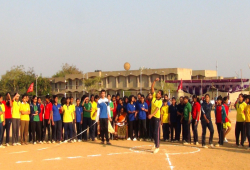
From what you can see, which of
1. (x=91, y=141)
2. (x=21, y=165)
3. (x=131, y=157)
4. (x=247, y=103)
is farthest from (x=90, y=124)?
(x=247, y=103)

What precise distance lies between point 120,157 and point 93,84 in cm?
5802

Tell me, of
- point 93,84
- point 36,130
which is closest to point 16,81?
point 93,84

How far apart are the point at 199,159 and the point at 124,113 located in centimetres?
570

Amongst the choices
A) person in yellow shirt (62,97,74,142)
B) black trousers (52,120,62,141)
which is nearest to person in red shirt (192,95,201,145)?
person in yellow shirt (62,97,74,142)

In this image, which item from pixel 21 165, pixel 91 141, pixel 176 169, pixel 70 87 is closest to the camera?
pixel 176 169

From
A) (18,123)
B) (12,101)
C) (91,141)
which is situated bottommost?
(91,141)

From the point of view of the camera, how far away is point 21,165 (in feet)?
32.0

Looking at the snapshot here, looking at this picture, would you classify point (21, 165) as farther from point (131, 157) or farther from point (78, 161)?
point (131, 157)

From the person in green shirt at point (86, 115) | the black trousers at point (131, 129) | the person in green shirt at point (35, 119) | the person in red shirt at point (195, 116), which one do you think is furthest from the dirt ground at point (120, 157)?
the black trousers at point (131, 129)

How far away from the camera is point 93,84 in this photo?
68562 mm

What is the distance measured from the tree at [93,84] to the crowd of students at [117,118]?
50001mm

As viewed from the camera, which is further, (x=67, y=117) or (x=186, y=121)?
(x=67, y=117)

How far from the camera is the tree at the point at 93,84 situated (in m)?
66.3

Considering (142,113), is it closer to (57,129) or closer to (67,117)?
(67,117)
